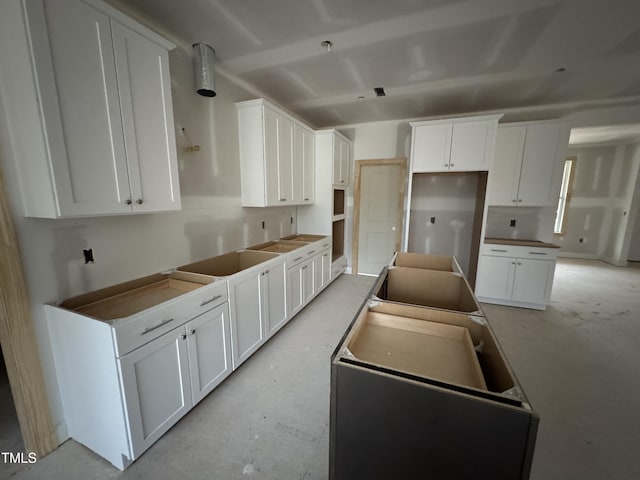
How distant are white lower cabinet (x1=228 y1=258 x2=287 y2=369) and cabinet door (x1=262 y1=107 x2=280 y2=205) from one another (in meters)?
0.81

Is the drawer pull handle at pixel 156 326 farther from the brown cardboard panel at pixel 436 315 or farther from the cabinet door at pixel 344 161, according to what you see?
the cabinet door at pixel 344 161

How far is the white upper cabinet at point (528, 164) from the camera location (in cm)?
335

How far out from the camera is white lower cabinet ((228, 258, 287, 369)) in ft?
6.87

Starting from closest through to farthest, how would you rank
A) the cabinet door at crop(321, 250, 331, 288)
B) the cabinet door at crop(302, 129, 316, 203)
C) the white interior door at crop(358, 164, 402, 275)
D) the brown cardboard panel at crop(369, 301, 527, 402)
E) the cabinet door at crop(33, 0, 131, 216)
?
the brown cardboard panel at crop(369, 301, 527, 402), the cabinet door at crop(33, 0, 131, 216), the cabinet door at crop(302, 129, 316, 203), the cabinet door at crop(321, 250, 331, 288), the white interior door at crop(358, 164, 402, 275)

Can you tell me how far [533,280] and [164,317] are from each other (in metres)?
4.20

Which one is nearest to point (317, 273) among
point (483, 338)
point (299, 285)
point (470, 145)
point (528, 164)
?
point (299, 285)

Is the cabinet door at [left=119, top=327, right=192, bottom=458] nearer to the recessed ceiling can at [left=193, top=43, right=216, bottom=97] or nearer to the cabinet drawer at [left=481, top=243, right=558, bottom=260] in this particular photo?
the recessed ceiling can at [left=193, top=43, right=216, bottom=97]

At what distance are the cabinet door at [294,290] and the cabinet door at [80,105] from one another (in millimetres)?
1764

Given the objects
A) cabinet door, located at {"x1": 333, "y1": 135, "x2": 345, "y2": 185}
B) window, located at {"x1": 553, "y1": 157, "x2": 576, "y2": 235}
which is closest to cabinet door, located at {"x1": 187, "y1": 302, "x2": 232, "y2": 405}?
cabinet door, located at {"x1": 333, "y1": 135, "x2": 345, "y2": 185}

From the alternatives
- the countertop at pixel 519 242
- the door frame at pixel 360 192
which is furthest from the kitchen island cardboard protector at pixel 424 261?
the door frame at pixel 360 192

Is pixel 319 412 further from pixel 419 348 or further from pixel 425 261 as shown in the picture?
pixel 425 261

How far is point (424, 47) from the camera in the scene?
87.2 inches

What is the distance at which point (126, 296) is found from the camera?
1.78 m

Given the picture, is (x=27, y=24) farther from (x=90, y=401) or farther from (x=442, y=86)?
(x=442, y=86)
